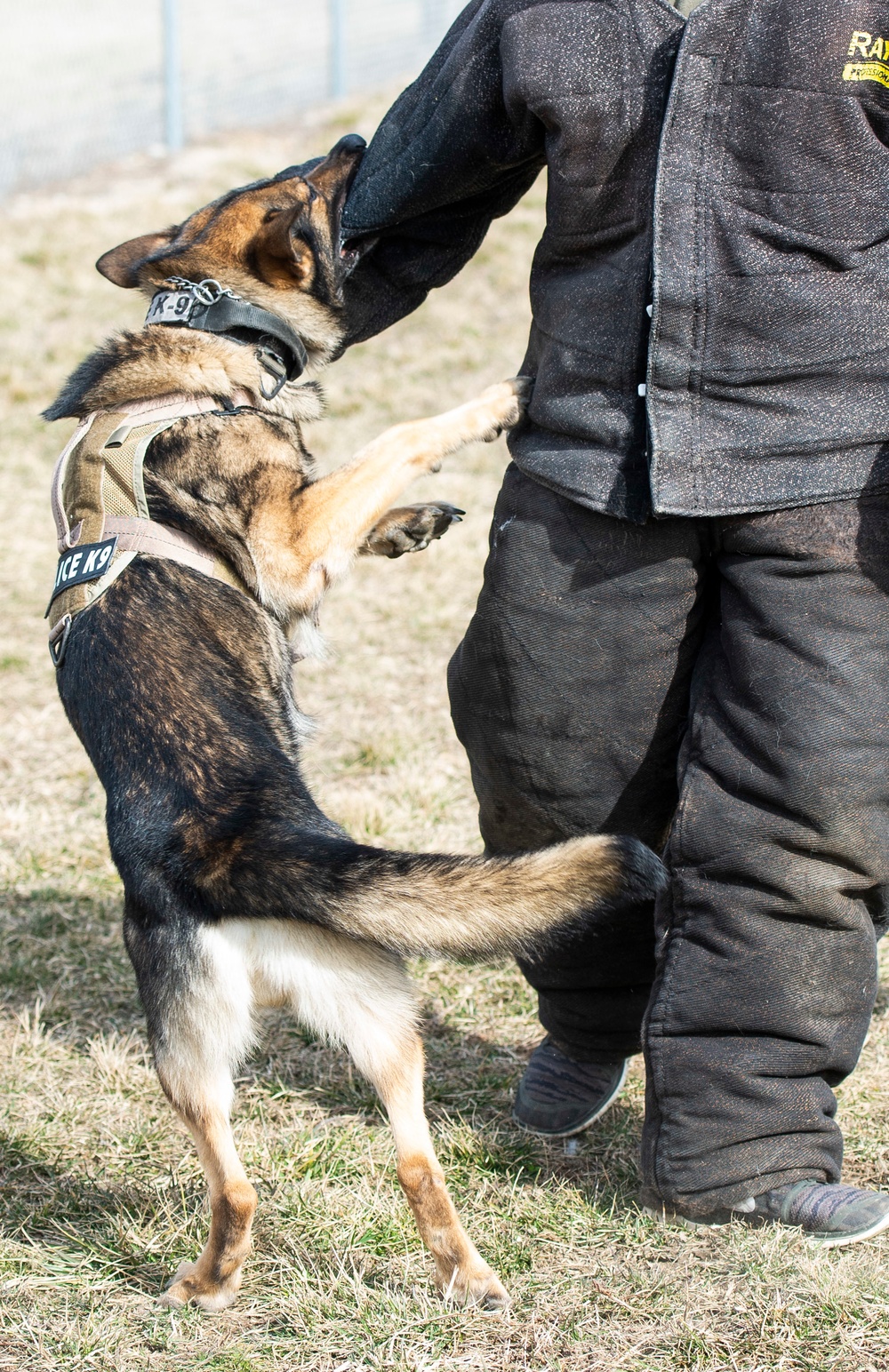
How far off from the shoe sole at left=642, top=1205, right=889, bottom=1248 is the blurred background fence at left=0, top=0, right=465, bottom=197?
11.4 meters

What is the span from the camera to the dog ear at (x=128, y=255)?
128 inches

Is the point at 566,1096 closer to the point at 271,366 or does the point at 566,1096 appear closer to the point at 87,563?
the point at 87,563

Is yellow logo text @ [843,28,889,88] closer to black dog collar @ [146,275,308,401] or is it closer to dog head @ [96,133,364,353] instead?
dog head @ [96,133,364,353]

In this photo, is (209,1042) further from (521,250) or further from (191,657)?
(521,250)

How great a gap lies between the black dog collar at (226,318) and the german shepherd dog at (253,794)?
0.08 feet

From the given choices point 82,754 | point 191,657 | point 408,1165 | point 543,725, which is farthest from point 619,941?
point 82,754

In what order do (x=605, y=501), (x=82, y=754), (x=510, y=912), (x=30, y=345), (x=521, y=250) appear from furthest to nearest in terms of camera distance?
(x=521, y=250) → (x=30, y=345) → (x=82, y=754) → (x=605, y=501) → (x=510, y=912)

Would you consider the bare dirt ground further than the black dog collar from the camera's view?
No

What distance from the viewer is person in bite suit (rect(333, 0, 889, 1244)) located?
2.21 m

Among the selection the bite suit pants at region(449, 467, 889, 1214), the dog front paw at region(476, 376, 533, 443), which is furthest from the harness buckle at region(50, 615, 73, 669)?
the dog front paw at region(476, 376, 533, 443)

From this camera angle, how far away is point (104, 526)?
2.61m

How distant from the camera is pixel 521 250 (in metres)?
10.0

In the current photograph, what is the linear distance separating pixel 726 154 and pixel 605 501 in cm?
64

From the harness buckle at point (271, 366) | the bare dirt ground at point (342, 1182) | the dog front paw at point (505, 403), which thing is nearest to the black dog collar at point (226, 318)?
the harness buckle at point (271, 366)
